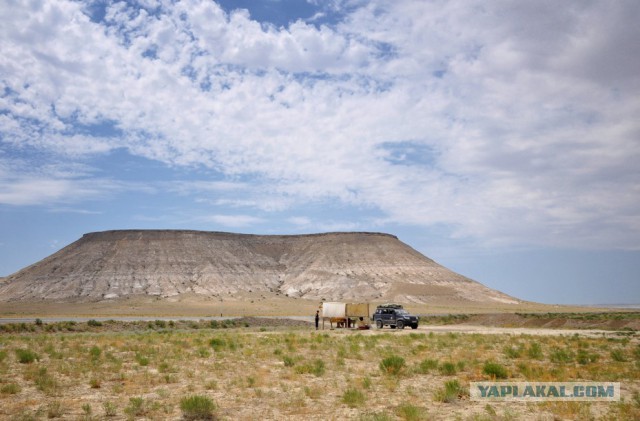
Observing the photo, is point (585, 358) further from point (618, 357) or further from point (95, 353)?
point (95, 353)

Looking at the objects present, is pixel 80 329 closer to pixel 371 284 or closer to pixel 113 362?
pixel 113 362

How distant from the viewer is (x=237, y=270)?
444 ft

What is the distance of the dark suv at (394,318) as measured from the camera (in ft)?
145

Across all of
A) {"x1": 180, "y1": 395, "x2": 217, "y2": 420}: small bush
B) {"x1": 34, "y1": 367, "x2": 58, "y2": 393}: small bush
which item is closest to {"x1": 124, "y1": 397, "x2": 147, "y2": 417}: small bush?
{"x1": 180, "y1": 395, "x2": 217, "y2": 420}: small bush

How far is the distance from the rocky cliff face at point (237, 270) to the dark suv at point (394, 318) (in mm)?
71731

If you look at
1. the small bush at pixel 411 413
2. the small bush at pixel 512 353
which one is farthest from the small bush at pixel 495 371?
the small bush at pixel 411 413

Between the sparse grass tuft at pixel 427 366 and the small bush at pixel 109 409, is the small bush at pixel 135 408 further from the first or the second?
the sparse grass tuft at pixel 427 366

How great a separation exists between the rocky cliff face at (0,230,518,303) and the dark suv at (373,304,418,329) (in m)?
71.7

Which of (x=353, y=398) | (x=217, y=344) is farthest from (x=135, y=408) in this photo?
(x=217, y=344)

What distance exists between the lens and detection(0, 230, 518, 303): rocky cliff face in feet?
396

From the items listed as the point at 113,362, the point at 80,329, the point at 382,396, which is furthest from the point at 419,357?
the point at 80,329

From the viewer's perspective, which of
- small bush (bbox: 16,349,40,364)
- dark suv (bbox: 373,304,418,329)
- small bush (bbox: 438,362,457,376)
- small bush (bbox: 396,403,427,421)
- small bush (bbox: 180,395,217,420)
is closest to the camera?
small bush (bbox: 396,403,427,421)

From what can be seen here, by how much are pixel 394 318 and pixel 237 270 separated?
94.3 meters

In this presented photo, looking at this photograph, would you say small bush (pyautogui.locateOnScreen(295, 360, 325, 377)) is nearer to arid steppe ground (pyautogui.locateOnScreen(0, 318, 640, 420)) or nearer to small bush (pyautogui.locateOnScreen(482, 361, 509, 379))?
arid steppe ground (pyautogui.locateOnScreen(0, 318, 640, 420))
